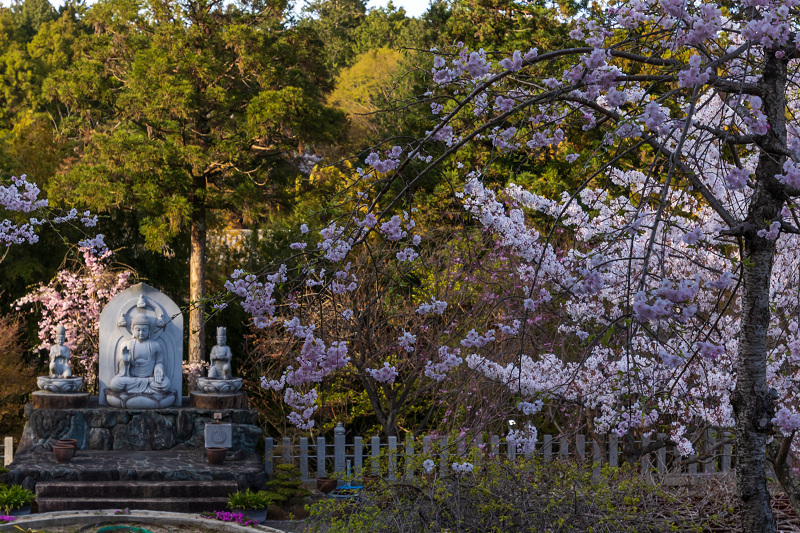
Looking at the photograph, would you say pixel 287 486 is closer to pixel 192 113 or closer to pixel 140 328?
pixel 140 328

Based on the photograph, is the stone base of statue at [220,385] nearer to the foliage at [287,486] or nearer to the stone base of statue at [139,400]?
the stone base of statue at [139,400]

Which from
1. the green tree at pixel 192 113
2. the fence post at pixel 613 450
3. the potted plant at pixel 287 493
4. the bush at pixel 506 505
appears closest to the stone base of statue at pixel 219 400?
the potted plant at pixel 287 493

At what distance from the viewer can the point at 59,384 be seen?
9.02 meters

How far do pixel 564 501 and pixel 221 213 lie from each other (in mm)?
13393

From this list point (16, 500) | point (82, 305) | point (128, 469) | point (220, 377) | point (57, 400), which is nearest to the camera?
point (16, 500)

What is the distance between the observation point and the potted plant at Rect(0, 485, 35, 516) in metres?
7.15

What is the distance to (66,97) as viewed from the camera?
13.4 metres

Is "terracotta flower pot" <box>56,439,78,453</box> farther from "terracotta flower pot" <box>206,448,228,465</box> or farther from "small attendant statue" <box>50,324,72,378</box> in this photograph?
"terracotta flower pot" <box>206,448,228,465</box>

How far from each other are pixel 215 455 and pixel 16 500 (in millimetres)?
1929

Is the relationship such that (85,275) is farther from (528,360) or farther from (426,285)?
(528,360)

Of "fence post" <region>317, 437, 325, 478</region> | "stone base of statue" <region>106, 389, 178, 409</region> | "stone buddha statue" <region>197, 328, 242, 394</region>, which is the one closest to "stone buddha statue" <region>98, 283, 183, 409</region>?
"stone base of statue" <region>106, 389, 178, 409</region>

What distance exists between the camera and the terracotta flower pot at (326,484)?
8734 millimetres

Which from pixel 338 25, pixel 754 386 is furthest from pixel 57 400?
pixel 338 25

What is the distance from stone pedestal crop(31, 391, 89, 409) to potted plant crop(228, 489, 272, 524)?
254cm
